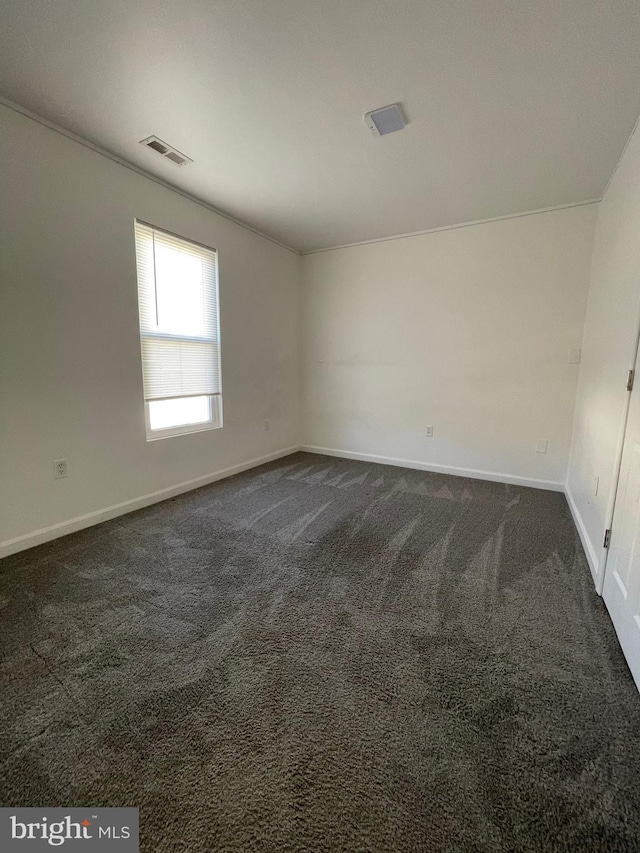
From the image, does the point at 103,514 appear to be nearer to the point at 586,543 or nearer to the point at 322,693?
the point at 322,693

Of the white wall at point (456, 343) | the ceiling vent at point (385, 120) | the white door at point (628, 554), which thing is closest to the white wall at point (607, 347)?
the white door at point (628, 554)

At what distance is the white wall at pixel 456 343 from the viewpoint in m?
3.15

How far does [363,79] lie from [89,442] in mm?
2746

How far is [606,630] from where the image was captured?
1532 millimetres

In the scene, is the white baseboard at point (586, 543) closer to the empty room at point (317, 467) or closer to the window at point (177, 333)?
the empty room at point (317, 467)

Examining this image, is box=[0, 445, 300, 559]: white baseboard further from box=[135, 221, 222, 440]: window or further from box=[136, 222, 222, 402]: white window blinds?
box=[136, 222, 222, 402]: white window blinds

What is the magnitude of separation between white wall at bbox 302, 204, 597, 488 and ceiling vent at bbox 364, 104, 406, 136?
1.69 m

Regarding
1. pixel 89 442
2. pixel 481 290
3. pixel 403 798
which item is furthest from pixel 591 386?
pixel 89 442

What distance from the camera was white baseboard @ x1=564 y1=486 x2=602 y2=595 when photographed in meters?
1.85

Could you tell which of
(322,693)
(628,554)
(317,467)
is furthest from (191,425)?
(628,554)

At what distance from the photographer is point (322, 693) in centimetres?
121

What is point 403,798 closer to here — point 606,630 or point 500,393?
point 606,630

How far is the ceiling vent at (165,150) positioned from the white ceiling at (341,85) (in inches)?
2.2

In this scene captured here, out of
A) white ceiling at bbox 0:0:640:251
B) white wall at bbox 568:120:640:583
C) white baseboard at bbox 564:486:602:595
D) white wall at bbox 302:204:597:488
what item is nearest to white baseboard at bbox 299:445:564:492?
white wall at bbox 302:204:597:488
